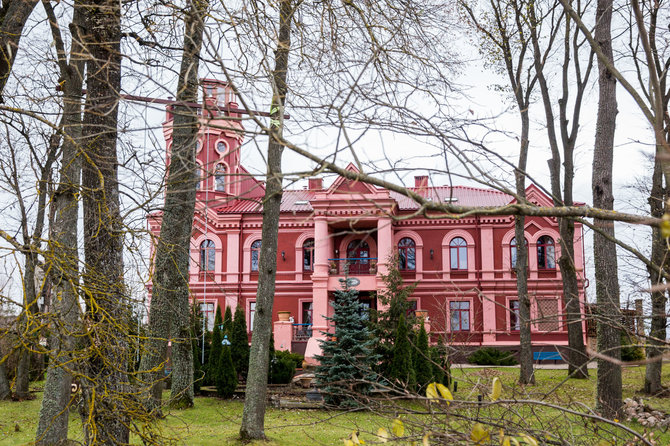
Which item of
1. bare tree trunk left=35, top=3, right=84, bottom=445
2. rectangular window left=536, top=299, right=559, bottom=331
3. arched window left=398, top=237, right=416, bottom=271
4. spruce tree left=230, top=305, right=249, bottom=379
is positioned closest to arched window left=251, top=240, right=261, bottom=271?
arched window left=398, top=237, right=416, bottom=271

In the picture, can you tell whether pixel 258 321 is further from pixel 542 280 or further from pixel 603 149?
pixel 542 280

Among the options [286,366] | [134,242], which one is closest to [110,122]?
[134,242]

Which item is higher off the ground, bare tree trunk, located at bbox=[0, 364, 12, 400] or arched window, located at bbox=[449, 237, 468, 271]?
arched window, located at bbox=[449, 237, 468, 271]

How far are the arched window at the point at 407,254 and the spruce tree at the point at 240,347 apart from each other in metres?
13.9

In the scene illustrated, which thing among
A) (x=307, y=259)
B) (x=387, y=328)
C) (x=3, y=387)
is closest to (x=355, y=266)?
(x=307, y=259)

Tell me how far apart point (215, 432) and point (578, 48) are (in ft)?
43.4

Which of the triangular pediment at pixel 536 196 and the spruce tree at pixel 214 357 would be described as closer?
the spruce tree at pixel 214 357

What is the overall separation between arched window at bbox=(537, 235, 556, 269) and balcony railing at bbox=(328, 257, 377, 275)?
7.66 meters

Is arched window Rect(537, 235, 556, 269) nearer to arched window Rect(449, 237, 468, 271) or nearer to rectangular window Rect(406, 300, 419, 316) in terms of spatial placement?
arched window Rect(449, 237, 468, 271)

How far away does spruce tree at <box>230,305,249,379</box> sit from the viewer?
16578mm

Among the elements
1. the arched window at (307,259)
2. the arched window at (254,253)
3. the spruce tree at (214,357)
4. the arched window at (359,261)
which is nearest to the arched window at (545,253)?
the arched window at (359,261)

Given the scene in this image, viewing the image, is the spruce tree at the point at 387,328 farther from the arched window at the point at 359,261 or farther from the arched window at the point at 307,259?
the arched window at the point at 307,259

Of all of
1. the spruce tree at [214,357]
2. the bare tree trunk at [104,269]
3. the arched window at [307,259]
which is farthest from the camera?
the arched window at [307,259]

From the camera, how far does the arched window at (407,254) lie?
29594 mm
